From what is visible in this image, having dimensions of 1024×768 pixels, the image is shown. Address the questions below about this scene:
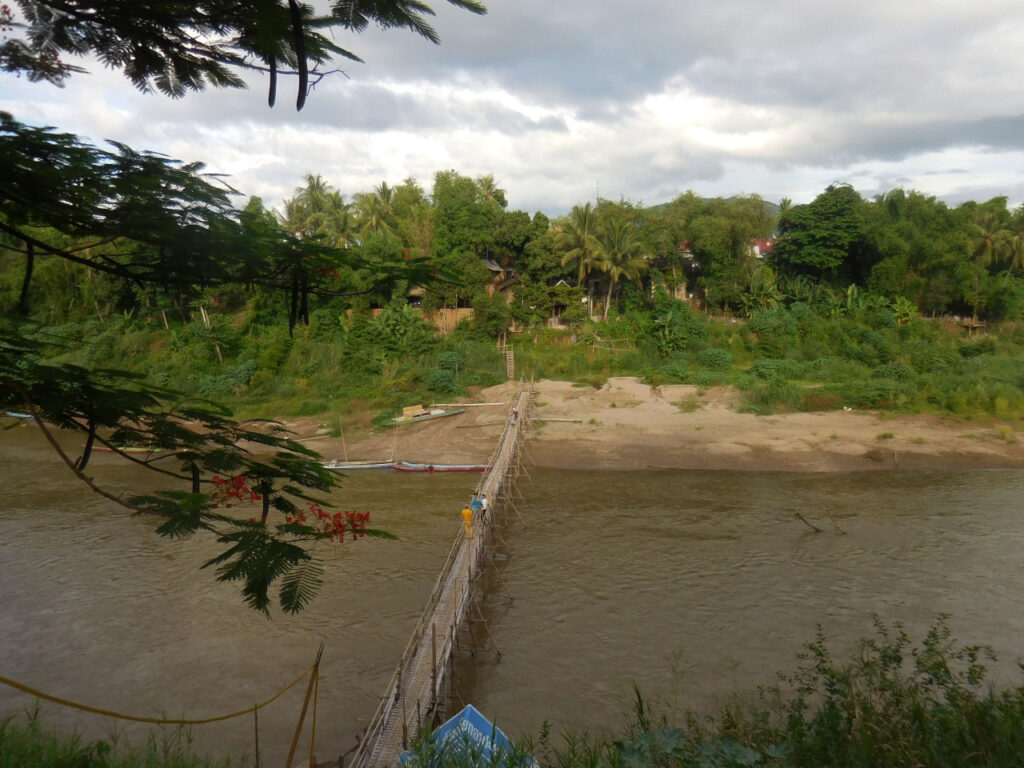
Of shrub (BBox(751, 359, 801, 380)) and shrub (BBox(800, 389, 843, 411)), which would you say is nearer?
shrub (BBox(800, 389, 843, 411))

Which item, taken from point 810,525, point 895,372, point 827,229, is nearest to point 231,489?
point 810,525

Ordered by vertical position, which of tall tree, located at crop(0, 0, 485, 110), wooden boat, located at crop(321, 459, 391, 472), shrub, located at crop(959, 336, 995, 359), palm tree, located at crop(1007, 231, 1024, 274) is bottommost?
wooden boat, located at crop(321, 459, 391, 472)

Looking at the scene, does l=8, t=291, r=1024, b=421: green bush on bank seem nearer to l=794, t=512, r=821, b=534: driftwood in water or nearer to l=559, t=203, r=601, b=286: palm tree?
l=559, t=203, r=601, b=286: palm tree

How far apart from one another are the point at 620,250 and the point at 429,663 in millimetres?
21696

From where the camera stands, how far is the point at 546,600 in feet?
33.8

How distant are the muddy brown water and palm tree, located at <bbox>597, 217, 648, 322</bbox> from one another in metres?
12.7

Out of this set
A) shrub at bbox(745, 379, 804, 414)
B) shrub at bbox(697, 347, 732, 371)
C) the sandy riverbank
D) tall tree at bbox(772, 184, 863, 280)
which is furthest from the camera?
tall tree at bbox(772, 184, 863, 280)

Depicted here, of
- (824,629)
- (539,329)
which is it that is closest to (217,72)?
(824,629)

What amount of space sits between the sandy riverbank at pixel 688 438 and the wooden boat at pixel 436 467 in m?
0.73

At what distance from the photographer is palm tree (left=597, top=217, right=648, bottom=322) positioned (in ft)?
86.5

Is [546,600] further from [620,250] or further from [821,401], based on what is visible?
[620,250]

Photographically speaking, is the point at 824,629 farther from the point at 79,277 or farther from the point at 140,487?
the point at 79,277

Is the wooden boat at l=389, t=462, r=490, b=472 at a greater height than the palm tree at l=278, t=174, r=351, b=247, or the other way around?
the palm tree at l=278, t=174, r=351, b=247

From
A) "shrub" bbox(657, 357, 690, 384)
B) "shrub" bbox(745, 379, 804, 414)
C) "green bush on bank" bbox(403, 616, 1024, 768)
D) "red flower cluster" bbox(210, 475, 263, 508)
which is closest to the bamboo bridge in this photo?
"green bush on bank" bbox(403, 616, 1024, 768)
